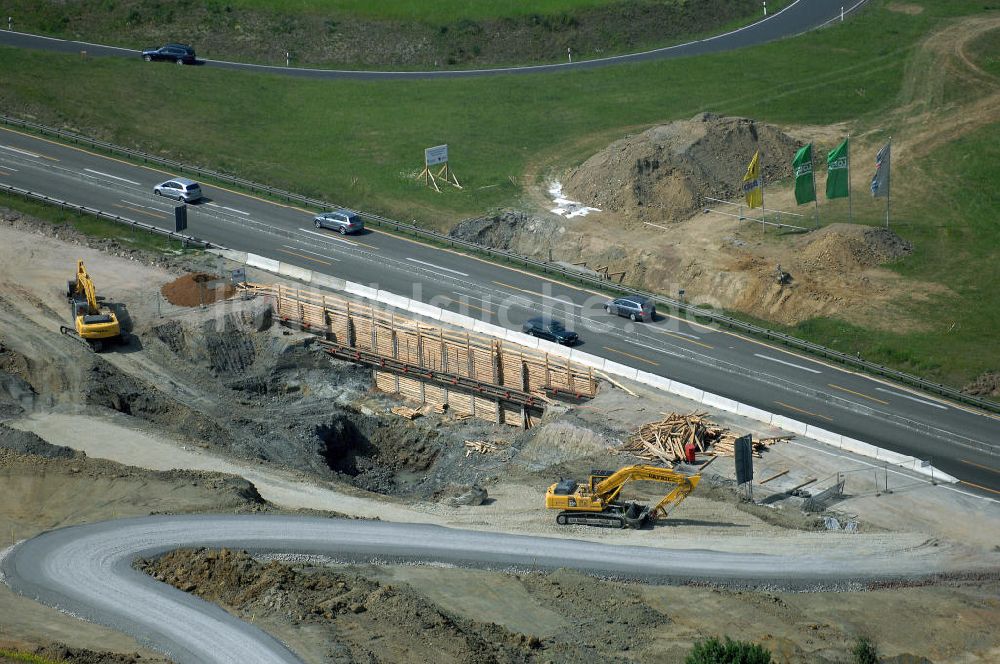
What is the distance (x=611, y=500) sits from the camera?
149 ft

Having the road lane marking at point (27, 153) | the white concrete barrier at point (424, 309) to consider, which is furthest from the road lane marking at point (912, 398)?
the road lane marking at point (27, 153)

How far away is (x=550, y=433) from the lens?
5547cm

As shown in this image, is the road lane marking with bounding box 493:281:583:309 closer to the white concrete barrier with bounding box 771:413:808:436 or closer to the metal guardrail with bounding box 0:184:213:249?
the white concrete barrier with bounding box 771:413:808:436

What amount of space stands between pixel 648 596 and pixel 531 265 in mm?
33603

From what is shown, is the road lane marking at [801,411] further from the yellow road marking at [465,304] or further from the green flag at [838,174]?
the green flag at [838,174]

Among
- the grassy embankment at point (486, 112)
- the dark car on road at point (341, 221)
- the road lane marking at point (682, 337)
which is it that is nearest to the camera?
the road lane marking at point (682, 337)

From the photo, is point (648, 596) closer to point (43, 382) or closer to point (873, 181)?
point (43, 382)

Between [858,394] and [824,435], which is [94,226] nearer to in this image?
[824,435]

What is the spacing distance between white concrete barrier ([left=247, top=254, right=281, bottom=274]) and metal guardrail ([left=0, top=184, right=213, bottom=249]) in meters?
3.40

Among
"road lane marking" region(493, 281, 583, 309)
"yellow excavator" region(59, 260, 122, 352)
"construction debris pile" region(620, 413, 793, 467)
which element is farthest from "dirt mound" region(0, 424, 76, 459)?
"road lane marking" region(493, 281, 583, 309)

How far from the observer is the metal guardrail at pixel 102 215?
240 feet

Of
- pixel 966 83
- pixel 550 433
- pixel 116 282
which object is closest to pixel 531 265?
pixel 550 433

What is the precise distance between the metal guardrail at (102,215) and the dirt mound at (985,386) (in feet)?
142

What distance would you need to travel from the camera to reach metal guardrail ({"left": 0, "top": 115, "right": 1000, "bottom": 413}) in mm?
58469
